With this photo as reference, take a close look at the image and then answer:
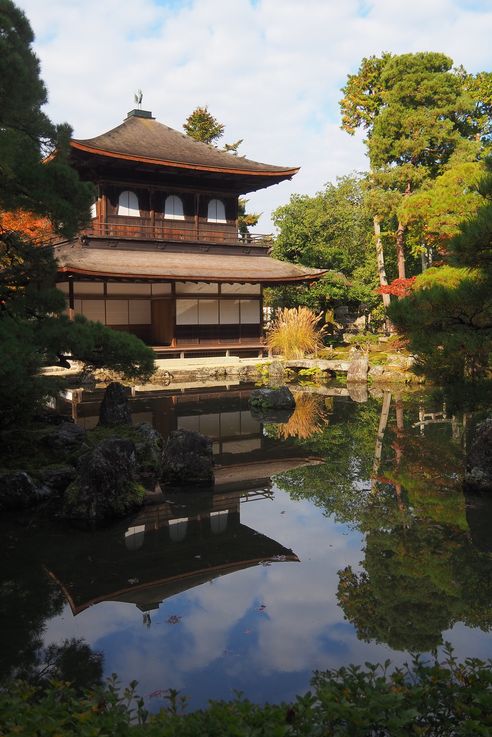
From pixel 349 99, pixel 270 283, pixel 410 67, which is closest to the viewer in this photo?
pixel 270 283

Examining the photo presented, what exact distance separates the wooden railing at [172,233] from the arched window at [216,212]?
29 cm

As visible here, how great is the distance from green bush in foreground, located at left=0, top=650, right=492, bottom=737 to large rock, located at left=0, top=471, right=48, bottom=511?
372 centimetres

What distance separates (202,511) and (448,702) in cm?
376

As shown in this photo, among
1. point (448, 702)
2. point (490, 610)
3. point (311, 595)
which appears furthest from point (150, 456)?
point (448, 702)

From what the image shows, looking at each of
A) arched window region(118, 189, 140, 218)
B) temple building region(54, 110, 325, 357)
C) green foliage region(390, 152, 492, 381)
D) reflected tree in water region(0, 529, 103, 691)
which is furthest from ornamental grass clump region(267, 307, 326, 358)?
reflected tree in water region(0, 529, 103, 691)

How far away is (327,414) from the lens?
1179 centimetres

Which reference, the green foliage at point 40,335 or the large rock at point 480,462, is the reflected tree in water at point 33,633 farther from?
the large rock at point 480,462

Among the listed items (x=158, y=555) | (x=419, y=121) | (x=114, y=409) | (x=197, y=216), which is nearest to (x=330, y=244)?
(x=419, y=121)

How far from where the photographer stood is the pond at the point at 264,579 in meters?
3.55

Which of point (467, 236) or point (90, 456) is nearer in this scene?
point (467, 236)

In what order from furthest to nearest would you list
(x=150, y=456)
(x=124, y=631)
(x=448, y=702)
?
(x=150, y=456) → (x=124, y=631) → (x=448, y=702)

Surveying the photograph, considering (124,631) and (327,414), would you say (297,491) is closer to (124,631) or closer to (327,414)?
(124,631)

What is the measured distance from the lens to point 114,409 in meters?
8.85

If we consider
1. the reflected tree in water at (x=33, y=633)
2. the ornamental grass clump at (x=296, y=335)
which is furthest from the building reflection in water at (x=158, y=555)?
the ornamental grass clump at (x=296, y=335)
